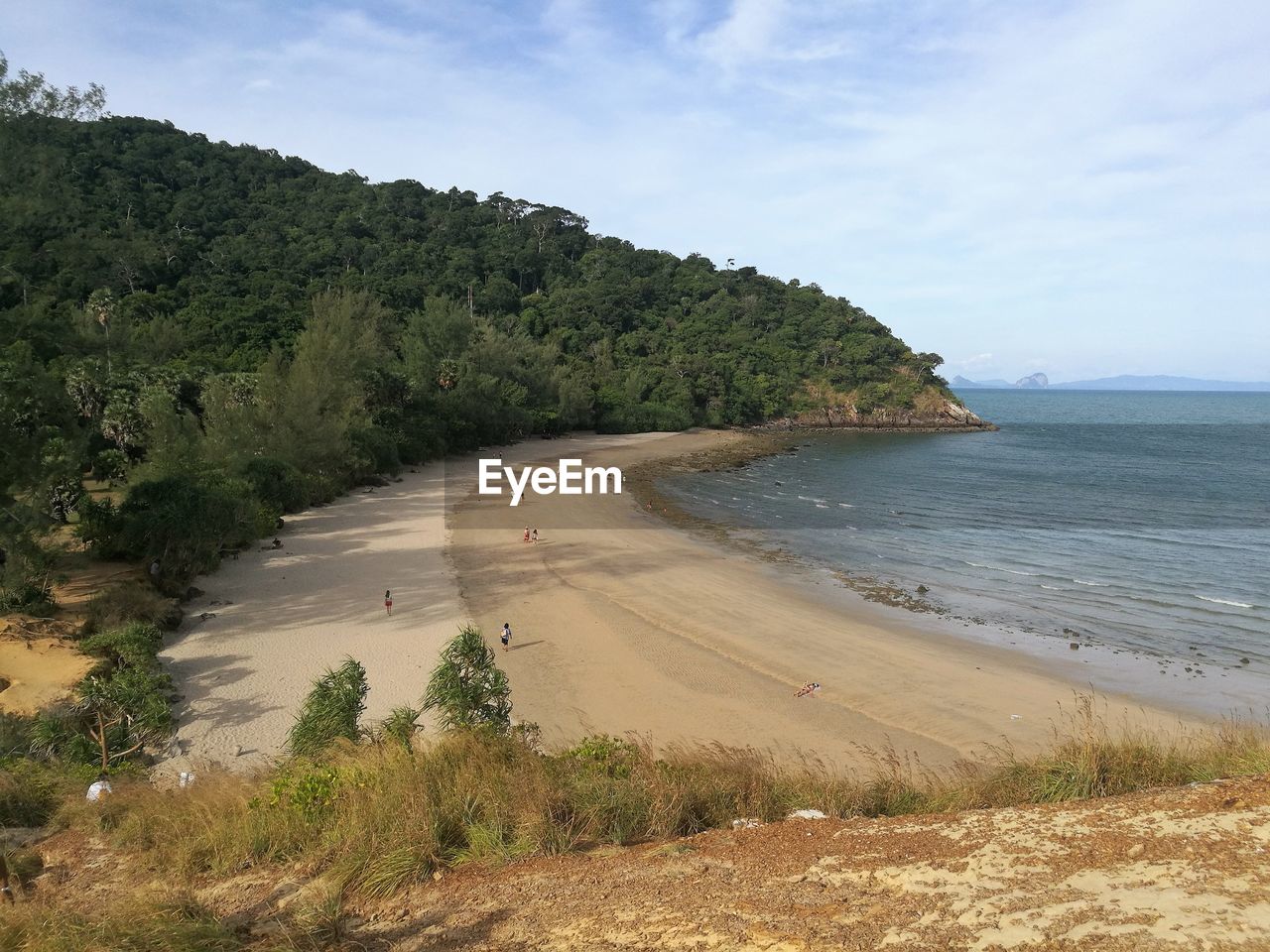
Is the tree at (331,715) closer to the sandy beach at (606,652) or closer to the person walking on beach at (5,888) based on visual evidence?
the sandy beach at (606,652)

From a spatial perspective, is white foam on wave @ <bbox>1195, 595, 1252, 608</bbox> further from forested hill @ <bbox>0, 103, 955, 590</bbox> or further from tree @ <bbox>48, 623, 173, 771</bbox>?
forested hill @ <bbox>0, 103, 955, 590</bbox>

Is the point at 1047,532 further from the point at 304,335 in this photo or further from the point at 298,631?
the point at 304,335

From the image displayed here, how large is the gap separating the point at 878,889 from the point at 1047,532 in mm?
35880

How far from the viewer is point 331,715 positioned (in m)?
10.6

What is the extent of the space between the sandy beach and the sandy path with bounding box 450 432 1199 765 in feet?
0.21

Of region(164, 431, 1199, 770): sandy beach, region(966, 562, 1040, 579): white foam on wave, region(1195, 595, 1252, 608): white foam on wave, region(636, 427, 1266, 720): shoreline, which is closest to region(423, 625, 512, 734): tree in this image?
region(164, 431, 1199, 770): sandy beach

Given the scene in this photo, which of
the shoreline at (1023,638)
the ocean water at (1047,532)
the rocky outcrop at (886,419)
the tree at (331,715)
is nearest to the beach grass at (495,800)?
the tree at (331,715)

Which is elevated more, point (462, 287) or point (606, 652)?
point (462, 287)

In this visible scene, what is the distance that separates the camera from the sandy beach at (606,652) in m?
14.8

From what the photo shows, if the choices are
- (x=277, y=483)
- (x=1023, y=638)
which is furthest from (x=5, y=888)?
(x=277, y=483)

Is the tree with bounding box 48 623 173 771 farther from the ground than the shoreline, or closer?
farther from the ground

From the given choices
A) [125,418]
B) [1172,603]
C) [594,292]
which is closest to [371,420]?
[125,418]

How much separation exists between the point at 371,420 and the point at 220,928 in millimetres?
45514

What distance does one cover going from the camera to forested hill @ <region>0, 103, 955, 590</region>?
1658 centimetres
